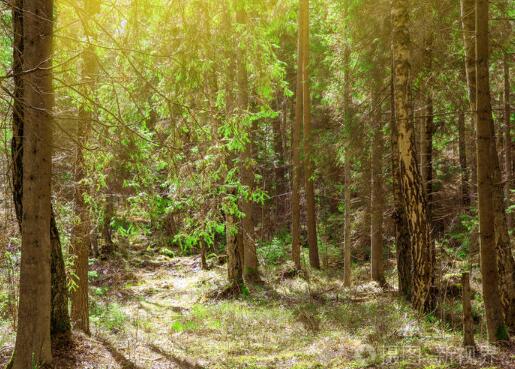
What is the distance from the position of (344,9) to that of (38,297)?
1039cm

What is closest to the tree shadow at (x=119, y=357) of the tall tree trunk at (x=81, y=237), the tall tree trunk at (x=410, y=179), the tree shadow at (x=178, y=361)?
the tree shadow at (x=178, y=361)

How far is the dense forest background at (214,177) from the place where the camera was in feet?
19.7

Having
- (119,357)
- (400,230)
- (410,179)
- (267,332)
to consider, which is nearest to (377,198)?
(400,230)

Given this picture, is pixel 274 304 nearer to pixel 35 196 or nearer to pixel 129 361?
pixel 129 361

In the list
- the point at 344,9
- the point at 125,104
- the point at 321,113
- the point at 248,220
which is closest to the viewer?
the point at 125,104

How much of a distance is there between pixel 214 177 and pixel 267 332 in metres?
3.43

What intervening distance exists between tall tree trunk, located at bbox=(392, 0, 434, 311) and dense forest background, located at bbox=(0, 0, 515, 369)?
1.2 inches

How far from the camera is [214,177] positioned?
9250 millimetres

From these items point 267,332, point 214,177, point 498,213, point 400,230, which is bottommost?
point 267,332

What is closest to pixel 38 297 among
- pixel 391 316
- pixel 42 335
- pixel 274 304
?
pixel 42 335

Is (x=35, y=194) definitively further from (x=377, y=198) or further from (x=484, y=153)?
(x=377, y=198)

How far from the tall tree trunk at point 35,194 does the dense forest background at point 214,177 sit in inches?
0.8

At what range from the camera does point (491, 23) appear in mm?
10250

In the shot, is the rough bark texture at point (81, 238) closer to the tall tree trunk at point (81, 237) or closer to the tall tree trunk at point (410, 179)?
the tall tree trunk at point (81, 237)
